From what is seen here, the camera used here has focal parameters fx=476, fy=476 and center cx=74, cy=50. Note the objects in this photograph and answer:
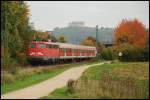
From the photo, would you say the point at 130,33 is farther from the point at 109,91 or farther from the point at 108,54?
the point at 109,91

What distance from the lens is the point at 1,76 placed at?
104 feet

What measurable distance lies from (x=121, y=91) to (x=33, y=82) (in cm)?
1010

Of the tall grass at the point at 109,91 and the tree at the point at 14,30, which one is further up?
the tree at the point at 14,30

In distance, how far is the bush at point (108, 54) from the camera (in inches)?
3869

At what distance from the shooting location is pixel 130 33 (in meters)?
87.6

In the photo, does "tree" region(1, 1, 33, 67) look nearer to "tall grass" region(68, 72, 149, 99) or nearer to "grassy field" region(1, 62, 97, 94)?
"grassy field" region(1, 62, 97, 94)

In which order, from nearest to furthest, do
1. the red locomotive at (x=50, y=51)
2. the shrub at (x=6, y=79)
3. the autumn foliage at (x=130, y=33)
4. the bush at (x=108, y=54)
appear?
1. the shrub at (x=6, y=79)
2. the red locomotive at (x=50, y=51)
3. the autumn foliage at (x=130, y=33)
4. the bush at (x=108, y=54)

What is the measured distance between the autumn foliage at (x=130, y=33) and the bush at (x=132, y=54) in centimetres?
318

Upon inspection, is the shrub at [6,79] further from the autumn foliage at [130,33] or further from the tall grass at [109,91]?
the autumn foliage at [130,33]

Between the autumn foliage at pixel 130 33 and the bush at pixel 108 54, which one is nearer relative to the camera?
the autumn foliage at pixel 130 33

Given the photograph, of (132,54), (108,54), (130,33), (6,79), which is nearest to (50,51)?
(6,79)

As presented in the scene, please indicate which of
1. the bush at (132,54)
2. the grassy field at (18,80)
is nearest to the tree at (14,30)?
the grassy field at (18,80)

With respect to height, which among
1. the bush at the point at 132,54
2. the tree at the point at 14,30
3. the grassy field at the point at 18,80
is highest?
the tree at the point at 14,30

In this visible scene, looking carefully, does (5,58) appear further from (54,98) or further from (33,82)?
(54,98)
